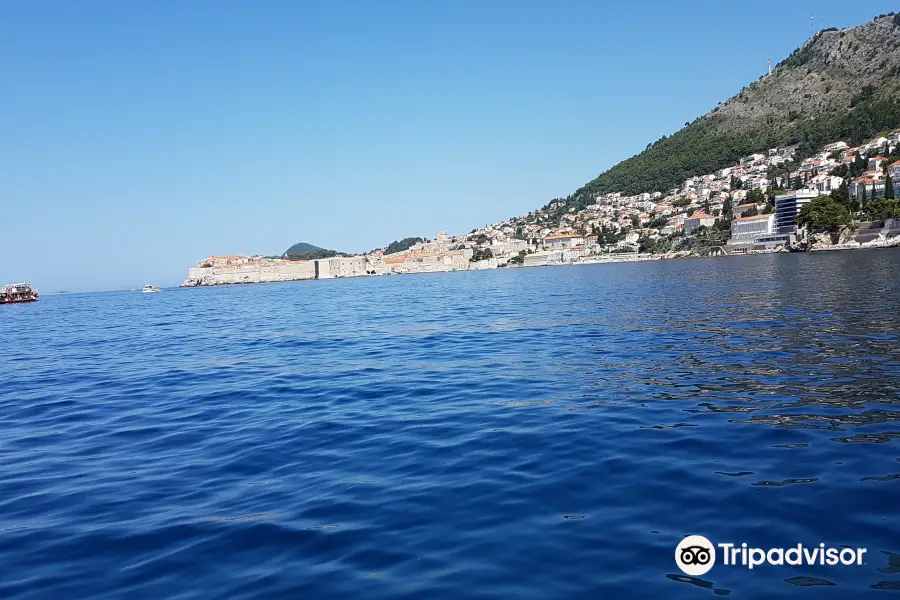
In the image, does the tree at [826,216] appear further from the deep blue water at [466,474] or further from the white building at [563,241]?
the deep blue water at [466,474]

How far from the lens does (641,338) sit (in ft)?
48.6

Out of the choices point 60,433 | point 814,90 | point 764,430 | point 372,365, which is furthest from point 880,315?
point 814,90

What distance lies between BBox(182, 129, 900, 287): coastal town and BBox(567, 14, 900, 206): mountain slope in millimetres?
5600

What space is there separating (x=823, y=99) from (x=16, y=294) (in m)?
199

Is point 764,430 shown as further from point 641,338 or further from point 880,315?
point 880,315

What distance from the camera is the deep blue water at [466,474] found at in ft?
13.0

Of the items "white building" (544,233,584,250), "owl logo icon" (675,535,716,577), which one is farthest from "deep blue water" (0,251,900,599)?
"white building" (544,233,584,250)

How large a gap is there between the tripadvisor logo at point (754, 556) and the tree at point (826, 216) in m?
97.1

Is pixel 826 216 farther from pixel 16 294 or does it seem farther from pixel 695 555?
pixel 16 294

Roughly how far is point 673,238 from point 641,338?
5358 inches

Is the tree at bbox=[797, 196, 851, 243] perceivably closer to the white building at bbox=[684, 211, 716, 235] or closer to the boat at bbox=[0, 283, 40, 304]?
the white building at bbox=[684, 211, 716, 235]

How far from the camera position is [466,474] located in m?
5.82

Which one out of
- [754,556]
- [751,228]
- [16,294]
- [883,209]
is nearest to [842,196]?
[883,209]

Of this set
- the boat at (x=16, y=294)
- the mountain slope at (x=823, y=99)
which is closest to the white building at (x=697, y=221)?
the mountain slope at (x=823, y=99)
